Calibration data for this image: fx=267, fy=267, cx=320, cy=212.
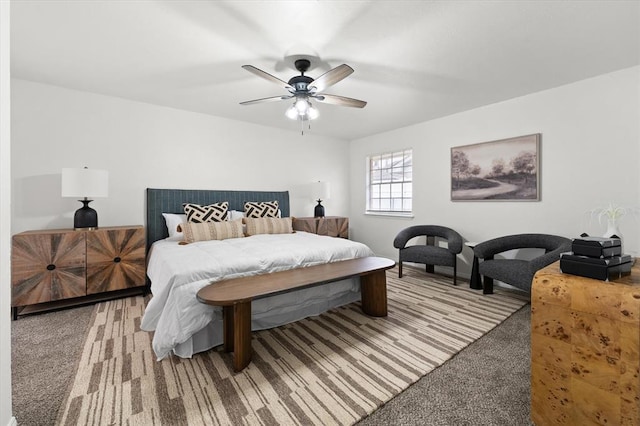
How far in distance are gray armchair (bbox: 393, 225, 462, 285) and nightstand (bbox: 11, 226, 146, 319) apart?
3.54m

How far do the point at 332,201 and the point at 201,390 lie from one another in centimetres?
441

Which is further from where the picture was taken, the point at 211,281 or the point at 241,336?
the point at 211,281

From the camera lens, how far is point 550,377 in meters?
1.31

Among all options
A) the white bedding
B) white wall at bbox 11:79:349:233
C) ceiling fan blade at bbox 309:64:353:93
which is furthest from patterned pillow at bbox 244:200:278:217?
ceiling fan blade at bbox 309:64:353:93

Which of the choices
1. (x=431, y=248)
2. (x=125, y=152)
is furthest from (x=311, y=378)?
(x=125, y=152)

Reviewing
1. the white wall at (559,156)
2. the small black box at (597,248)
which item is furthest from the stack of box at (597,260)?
the white wall at (559,156)

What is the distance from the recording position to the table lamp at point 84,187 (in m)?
2.82

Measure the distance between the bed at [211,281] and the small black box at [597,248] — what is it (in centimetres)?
191

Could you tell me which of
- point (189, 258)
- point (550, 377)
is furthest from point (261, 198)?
point (550, 377)

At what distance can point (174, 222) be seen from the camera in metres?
3.63

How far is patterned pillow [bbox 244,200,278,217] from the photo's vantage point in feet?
13.8

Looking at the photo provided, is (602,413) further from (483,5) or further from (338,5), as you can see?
(338,5)

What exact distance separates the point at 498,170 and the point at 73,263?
526 centimetres

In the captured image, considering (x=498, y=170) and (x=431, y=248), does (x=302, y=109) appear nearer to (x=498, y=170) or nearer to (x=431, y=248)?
(x=431, y=248)
